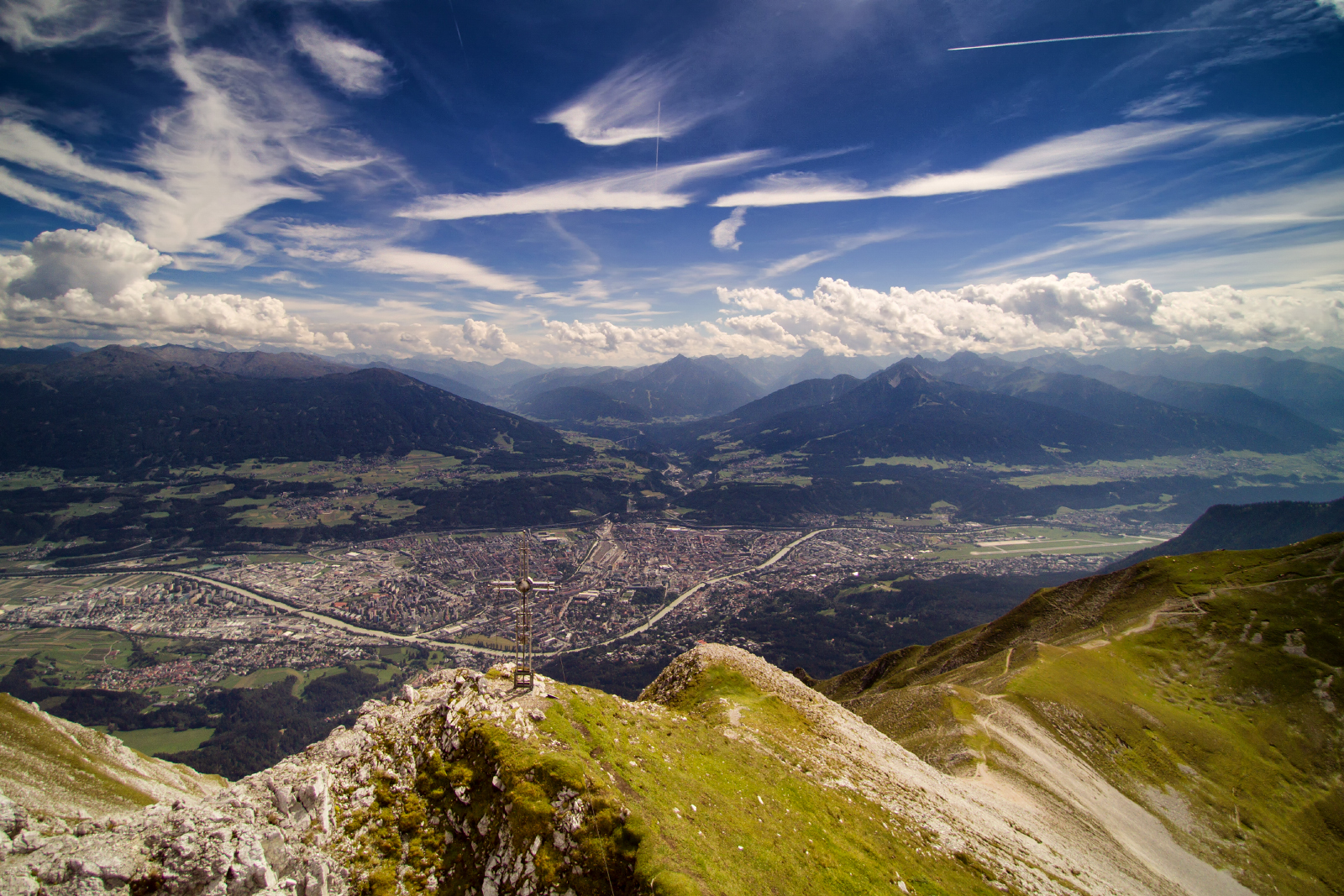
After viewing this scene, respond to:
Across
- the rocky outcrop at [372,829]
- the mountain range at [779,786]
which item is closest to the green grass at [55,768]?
the mountain range at [779,786]

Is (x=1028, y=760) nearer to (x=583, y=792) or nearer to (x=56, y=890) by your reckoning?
(x=583, y=792)

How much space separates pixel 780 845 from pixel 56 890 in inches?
883

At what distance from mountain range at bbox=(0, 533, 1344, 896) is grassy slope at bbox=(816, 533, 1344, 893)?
0.89 ft

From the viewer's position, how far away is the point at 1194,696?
56281mm

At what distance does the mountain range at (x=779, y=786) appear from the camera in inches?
617

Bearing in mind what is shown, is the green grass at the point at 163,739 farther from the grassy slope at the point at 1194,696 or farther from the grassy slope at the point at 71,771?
the grassy slope at the point at 1194,696

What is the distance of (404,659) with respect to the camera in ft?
415

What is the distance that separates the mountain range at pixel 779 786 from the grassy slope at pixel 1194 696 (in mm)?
271

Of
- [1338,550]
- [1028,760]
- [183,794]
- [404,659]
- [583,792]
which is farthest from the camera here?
[404,659]

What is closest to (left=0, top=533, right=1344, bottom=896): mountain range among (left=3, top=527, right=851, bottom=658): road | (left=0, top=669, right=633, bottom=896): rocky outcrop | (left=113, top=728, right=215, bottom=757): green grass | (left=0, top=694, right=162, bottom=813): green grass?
(left=0, top=669, right=633, bottom=896): rocky outcrop

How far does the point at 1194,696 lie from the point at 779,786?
211 ft

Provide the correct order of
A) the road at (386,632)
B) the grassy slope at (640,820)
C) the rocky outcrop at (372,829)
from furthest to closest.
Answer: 1. the road at (386,632)
2. the grassy slope at (640,820)
3. the rocky outcrop at (372,829)

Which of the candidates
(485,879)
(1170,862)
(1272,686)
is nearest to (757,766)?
(485,879)

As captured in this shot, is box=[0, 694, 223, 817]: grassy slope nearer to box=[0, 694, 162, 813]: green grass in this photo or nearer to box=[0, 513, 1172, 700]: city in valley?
box=[0, 694, 162, 813]: green grass
